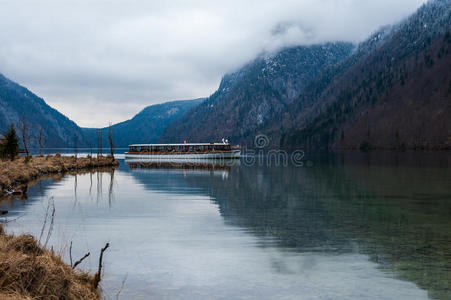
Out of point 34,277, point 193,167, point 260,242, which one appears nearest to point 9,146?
point 193,167

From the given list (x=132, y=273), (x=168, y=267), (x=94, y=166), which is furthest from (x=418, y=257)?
(x=94, y=166)

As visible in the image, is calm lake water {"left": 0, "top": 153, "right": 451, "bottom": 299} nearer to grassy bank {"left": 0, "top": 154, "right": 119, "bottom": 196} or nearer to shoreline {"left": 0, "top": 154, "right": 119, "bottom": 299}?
shoreline {"left": 0, "top": 154, "right": 119, "bottom": 299}

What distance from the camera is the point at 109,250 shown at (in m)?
15.2

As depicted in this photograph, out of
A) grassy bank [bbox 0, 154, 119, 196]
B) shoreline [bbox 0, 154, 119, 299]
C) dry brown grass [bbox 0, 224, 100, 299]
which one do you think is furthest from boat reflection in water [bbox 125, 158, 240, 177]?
dry brown grass [bbox 0, 224, 100, 299]

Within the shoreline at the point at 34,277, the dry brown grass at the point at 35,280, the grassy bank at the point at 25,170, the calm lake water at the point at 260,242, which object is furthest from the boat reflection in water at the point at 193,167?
the dry brown grass at the point at 35,280

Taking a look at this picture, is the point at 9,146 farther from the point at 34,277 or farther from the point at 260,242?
the point at 34,277

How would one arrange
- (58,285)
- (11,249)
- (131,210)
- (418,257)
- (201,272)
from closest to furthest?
(58,285), (11,249), (201,272), (418,257), (131,210)

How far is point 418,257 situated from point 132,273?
906 cm

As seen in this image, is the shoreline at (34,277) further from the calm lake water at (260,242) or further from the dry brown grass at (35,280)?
the calm lake water at (260,242)

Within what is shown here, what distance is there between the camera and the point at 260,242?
53.7 ft

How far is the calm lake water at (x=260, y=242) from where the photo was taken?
11180 mm

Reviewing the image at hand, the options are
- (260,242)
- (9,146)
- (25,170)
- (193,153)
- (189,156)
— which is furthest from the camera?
(193,153)

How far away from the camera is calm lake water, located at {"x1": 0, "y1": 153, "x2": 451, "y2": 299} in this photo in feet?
36.7

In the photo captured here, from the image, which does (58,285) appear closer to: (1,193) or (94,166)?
(1,193)
